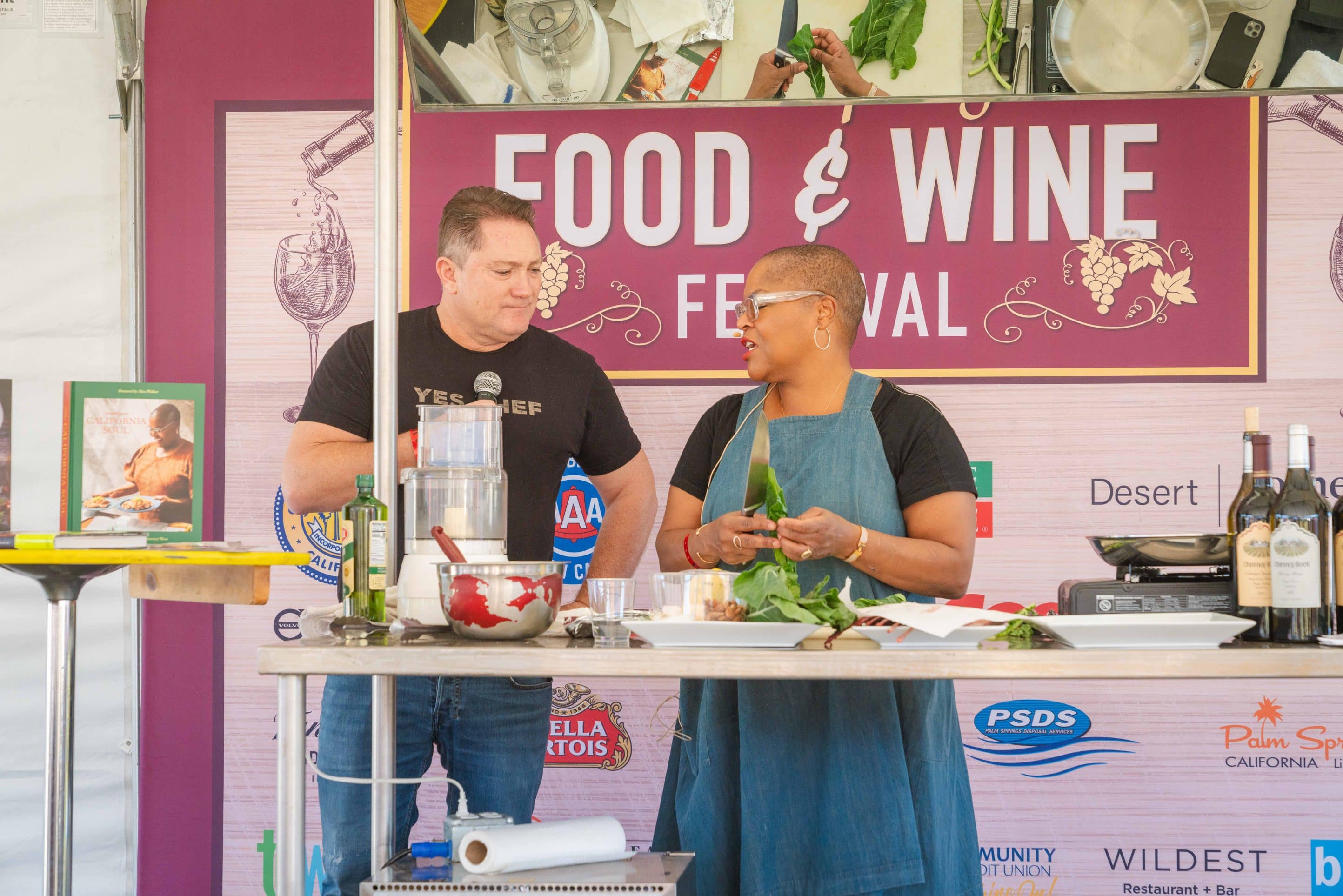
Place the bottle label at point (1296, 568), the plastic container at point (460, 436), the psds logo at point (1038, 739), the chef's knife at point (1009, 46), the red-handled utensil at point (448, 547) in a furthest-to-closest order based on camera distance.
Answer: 1. the psds logo at point (1038, 739)
2. the plastic container at point (460, 436)
3. the chef's knife at point (1009, 46)
4. the red-handled utensil at point (448, 547)
5. the bottle label at point (1296, 568)

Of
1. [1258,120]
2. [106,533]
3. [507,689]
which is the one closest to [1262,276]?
[1258,120]

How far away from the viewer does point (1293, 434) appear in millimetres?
1670

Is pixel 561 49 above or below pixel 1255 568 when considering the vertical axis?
above

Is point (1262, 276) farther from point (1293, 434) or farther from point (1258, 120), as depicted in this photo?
point (1293, 434)

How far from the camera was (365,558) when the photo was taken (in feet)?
5.88

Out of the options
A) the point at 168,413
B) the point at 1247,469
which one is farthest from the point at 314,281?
the point at 1247,469

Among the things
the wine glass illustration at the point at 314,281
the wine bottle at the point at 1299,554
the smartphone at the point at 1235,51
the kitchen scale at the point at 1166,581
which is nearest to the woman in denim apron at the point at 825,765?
the kitchen scale at the point at 1166,581

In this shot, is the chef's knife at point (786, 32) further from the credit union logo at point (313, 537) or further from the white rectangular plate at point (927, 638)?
the credit union logo at point (313, 537)

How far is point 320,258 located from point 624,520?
124 centimetres

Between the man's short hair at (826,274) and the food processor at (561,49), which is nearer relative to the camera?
the food processor at (561,49)

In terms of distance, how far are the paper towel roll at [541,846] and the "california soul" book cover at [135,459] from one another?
1.18m

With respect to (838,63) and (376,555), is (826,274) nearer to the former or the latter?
(838,63)

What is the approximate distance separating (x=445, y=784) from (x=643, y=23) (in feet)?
6.68

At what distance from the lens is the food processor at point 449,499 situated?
178 cm
